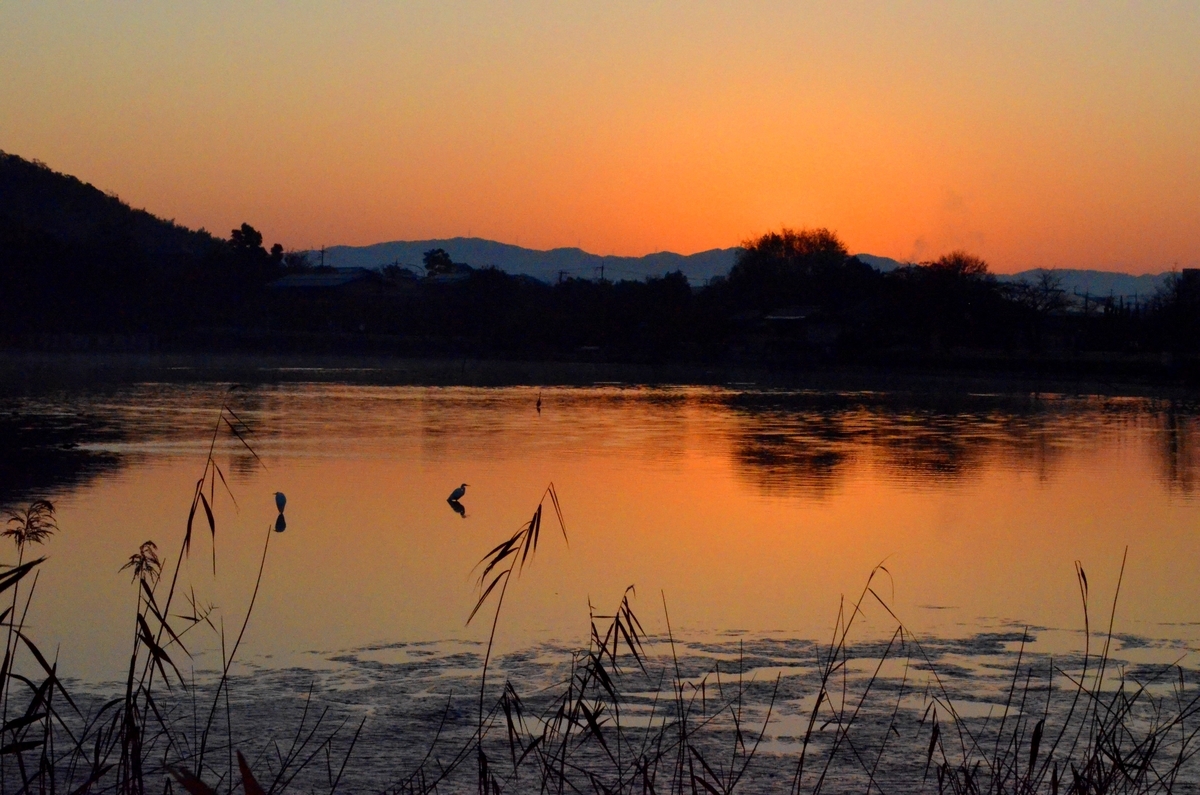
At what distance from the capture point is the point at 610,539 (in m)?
10.9

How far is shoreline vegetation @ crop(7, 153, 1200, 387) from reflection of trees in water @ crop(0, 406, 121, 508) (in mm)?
23335

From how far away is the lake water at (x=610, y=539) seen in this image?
7.16m

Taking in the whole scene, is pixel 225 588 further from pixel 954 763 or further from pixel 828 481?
pixel 828 481

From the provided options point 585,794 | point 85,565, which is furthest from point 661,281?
point 585,794

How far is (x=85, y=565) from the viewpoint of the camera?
927cm

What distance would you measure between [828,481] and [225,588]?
27.4 feet

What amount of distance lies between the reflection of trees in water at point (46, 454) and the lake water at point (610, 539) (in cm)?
9

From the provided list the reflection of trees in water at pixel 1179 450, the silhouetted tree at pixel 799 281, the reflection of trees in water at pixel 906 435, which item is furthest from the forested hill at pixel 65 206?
the reflection of trees in water at pixel 1179 450

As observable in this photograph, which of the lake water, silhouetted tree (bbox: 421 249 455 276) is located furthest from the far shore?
silhouetted tree (bbox: 421 249 455 276)

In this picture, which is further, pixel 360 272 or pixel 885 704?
pixel 360 272

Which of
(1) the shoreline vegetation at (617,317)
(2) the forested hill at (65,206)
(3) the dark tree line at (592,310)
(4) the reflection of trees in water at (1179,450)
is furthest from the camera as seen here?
(2) the forested hill at (65,206)

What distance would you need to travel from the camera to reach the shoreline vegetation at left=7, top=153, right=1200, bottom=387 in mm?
52812

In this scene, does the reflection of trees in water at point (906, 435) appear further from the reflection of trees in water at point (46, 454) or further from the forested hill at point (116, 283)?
the forested hill at point (116, 283)

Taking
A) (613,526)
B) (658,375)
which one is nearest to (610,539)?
(613,526)
